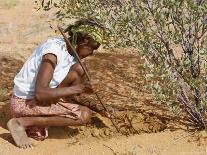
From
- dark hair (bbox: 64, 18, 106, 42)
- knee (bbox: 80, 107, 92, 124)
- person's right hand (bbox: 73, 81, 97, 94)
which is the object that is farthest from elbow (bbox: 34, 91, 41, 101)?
dark hair (bbox: 64, 18, 106, 42)

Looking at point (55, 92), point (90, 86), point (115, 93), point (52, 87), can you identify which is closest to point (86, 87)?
point (90, 86)

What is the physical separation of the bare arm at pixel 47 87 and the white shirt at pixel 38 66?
4.0 inches

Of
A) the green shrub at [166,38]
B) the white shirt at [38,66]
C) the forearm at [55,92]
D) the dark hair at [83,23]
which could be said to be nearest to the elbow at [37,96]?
the forearm at [55,92]

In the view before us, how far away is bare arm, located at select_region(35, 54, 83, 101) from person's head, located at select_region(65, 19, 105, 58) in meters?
0.27

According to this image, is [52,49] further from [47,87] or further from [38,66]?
[47,87]

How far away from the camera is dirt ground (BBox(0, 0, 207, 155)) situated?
175 inches

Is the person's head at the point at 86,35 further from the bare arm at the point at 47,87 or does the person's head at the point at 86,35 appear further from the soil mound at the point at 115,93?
the soil mound at the point at 115,93

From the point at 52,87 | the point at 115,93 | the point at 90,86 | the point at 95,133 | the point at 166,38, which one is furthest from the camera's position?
the point at 115,93

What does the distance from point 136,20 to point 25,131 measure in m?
1.43

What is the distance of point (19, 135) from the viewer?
449cm

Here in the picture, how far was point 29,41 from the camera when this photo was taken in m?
7.85

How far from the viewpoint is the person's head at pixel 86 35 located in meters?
4.33

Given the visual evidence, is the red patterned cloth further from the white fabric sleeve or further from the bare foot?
the white fabric sleeve

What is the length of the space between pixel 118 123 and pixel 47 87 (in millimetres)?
1020
